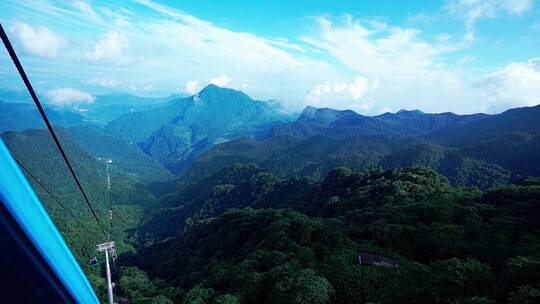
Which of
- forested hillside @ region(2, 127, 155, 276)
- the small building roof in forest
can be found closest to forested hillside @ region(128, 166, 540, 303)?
the small building roof in forest

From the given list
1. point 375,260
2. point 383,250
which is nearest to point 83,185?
point 383,250

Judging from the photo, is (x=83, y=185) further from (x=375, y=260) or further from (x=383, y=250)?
(x=375, y=260)

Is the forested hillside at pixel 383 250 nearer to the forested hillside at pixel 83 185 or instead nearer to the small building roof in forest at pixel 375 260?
the small building roof in forest at pixel 375 260

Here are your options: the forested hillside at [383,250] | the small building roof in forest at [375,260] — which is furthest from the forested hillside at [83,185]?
the small building roof in forest at [375,260]

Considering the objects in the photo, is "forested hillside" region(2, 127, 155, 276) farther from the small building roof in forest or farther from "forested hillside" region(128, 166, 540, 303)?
the small building roof in forest

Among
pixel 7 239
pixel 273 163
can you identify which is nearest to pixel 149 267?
pixel 7 239

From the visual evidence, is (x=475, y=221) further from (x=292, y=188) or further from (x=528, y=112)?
(x=528, y=112)

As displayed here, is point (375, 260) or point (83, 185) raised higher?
point (375, 260)

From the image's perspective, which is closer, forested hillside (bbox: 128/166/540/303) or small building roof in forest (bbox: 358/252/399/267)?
forested hillside (bbox: 128/166/540/303)
